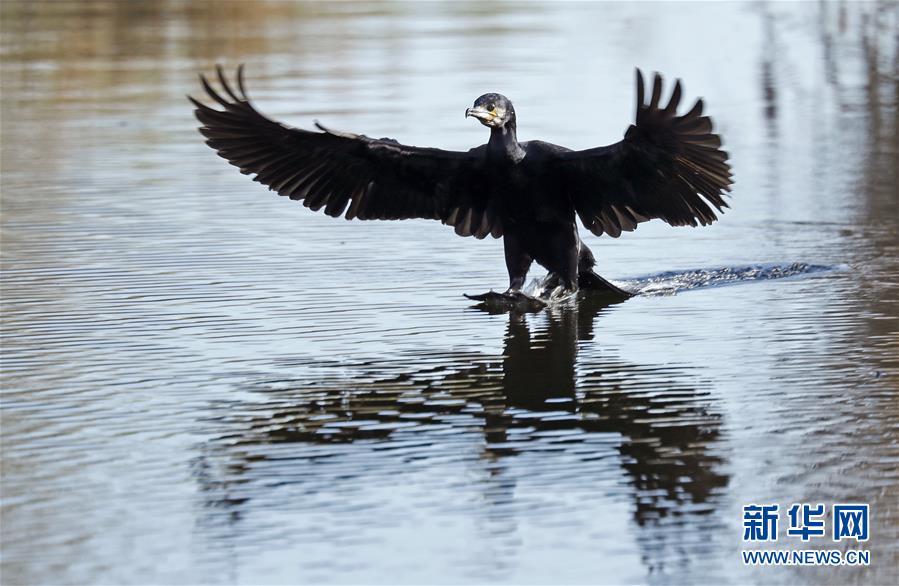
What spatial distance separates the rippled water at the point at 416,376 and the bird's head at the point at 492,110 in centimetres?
95

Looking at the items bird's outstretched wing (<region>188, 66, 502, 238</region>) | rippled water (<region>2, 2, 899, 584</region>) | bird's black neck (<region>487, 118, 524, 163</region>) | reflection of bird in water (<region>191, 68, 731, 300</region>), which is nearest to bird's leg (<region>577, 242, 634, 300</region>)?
reflection of bird in water (<region>191, 68, 731, 300</region>)

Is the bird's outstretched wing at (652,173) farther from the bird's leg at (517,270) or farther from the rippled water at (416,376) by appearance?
the rippled water at (416,376)

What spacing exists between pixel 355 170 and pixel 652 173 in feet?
4.97

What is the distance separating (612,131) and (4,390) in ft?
25.1

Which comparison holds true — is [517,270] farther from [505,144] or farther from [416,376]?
[416,376]

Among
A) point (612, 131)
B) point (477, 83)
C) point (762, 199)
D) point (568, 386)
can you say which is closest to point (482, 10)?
point (477, 83)

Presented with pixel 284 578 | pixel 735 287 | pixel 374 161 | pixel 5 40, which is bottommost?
pixel 284 578

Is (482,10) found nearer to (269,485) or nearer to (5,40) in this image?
(5,40)

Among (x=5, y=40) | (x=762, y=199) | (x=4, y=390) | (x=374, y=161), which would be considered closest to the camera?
(x=4, y=390)

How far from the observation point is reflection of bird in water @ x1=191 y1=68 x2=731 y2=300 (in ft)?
26.0

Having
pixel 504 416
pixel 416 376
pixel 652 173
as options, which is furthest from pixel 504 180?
pixel 504 416

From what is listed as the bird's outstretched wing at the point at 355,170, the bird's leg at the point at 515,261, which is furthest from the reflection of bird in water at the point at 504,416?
the bird's outstretched wing at the point at 355,170

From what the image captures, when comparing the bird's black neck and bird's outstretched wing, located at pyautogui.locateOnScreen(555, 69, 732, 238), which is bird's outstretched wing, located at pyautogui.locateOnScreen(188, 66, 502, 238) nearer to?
the bird's black neck

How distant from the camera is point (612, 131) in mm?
13781
